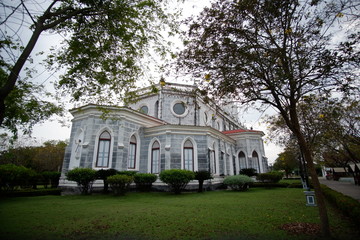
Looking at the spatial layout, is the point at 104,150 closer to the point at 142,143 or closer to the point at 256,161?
the point at 142,143

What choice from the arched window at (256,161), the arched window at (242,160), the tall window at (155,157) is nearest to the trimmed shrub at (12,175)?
the tall window at (155,157)

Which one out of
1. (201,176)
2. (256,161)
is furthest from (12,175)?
(256,161)

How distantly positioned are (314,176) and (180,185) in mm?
9067

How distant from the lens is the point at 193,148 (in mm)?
15453

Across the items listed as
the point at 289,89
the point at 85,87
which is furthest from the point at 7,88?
the point at 289,89

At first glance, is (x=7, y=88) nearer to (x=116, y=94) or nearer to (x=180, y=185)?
(x=116, y=94)

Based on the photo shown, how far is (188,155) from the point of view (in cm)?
1527

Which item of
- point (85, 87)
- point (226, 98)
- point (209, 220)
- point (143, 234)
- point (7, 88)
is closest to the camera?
point (7, 88)

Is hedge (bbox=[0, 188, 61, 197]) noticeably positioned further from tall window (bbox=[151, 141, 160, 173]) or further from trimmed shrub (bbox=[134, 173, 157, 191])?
tall window (bbox=[151, 141, 160, 173])

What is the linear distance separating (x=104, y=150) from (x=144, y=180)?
360 centimetres

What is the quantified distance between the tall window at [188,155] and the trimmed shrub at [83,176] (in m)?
6.68

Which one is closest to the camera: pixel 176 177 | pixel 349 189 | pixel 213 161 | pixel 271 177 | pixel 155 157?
pixel 176 177

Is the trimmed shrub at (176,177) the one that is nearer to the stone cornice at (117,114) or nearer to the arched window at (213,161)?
the arched window at (213,161)

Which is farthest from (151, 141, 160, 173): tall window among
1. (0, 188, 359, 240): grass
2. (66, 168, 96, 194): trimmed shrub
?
(0, 188, 359, 240): grass
